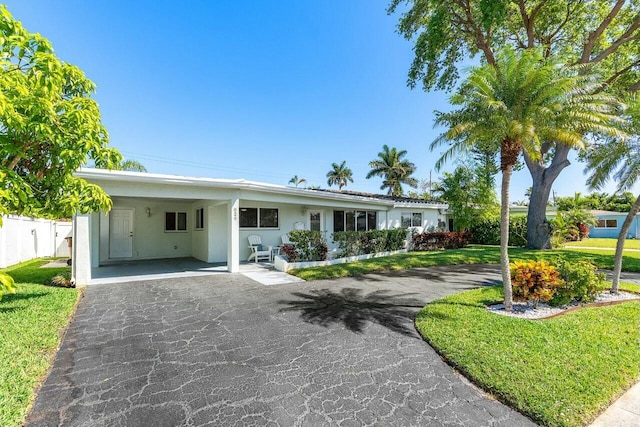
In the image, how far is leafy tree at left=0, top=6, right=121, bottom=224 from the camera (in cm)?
378

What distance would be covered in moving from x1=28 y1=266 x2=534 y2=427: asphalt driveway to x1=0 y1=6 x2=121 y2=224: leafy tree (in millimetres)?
2375

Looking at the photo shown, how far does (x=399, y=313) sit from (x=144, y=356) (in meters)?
4.75

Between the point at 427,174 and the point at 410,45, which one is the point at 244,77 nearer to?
the point at 410,45

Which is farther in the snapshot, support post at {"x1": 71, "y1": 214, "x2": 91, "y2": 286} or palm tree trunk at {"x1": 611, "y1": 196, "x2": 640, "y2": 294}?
support post at {"x1": 71, "y1": 214, "x2": 91, "y2": 286}

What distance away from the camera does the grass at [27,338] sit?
313cm

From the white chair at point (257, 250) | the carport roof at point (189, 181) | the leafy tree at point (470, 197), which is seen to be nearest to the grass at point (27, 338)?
the carport roof at point (189, 181)

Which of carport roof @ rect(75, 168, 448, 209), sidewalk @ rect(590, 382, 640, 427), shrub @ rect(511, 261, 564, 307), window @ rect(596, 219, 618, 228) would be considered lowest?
sidewalk @ rect(590, 382, 640, 427)

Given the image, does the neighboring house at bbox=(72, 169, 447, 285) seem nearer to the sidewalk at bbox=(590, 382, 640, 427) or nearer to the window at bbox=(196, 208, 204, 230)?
the window at bbox=(196, 208, 204, 230)

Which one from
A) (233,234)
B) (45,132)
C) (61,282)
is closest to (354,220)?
(233,234)

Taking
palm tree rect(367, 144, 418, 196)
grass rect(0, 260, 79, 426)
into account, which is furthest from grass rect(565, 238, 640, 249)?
grass rect(0, 260, 79, 426)

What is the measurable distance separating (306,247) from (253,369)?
809cm

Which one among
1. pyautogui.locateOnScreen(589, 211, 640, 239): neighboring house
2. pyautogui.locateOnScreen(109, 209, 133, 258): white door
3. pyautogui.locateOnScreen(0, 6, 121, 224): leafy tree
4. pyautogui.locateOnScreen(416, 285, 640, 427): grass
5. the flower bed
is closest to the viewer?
pyautogui.locateOnScreen(416, 285, 640, 427): grass

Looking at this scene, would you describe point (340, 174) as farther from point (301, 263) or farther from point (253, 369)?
point (253, 369)

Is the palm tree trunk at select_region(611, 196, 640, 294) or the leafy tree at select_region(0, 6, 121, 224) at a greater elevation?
the leafy tree at select_region(0, 6, 121, 224)
